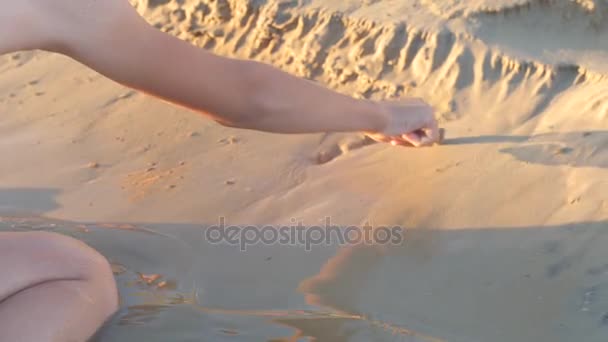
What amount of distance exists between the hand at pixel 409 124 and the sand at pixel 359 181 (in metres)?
0.14

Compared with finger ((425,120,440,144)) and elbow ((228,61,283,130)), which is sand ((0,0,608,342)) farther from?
elbow ((228,61,283,130))

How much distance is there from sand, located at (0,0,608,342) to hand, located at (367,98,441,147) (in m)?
0.14

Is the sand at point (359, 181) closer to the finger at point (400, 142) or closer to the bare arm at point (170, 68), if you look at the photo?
the finger at point (400, 142)

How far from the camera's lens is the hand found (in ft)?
7.66

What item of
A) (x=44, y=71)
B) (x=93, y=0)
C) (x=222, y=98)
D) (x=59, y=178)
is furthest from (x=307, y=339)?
(x=44, y=71)

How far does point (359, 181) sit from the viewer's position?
8.76ft

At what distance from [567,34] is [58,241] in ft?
5.62

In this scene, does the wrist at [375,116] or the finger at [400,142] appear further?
the finger at [400,142]

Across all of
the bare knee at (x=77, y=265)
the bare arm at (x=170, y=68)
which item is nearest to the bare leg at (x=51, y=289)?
the bare knee at (x=77, y=265)

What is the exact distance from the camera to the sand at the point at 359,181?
2115mm

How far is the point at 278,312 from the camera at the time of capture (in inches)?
85.1

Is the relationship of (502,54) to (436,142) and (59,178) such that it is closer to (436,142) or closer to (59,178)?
(436,142)

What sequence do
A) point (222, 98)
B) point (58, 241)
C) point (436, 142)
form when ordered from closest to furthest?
point (222, 98), point (58, 241), point (436, 142)

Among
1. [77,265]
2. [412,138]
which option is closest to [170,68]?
[77,265]
